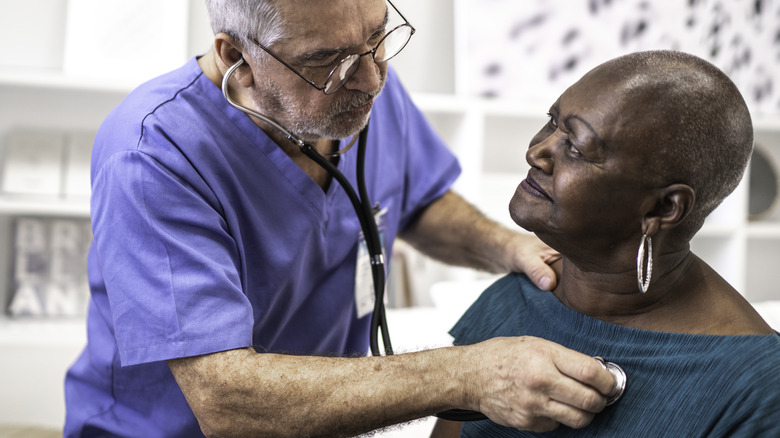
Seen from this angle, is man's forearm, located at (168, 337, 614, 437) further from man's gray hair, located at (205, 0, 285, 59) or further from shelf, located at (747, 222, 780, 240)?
shelf, located at (747, 222, 780, 240)

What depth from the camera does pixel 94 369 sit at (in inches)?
52.6

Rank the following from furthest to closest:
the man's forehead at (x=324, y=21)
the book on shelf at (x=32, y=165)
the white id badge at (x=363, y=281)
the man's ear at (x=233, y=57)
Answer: the book on shelf at (x=32, y=165), the white id badge at (x=363, y=281), the man's ear at (x=233, y=57), the man's forehead at (x=324, y=21)

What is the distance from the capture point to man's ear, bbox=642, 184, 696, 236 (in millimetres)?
919

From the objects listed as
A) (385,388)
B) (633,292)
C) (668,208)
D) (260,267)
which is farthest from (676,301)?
(260,267)

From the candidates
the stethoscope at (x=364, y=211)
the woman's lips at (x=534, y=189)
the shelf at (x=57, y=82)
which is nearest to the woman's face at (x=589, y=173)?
the woman's lips at (x=534, y=189)

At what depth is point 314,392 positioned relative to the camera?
1.02 meters

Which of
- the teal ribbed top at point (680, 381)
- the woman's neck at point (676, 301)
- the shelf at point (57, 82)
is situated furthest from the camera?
the shelf at point (57, 82)

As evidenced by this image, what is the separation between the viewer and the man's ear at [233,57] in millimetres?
1217

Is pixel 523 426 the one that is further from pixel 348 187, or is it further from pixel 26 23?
pixel 26 23

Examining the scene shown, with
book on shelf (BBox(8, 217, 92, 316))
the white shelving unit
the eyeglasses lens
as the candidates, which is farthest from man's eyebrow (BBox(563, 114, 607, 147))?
book on shelf (BBox(8, 217, 92, 316))

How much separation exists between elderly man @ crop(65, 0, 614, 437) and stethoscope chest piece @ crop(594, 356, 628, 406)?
0.03 metres

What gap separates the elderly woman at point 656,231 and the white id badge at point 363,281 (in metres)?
0.49

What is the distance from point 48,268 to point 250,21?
1.57m

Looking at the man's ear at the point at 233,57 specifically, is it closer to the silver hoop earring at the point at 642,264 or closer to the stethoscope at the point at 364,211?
the stethoscope at the point at 364,211
